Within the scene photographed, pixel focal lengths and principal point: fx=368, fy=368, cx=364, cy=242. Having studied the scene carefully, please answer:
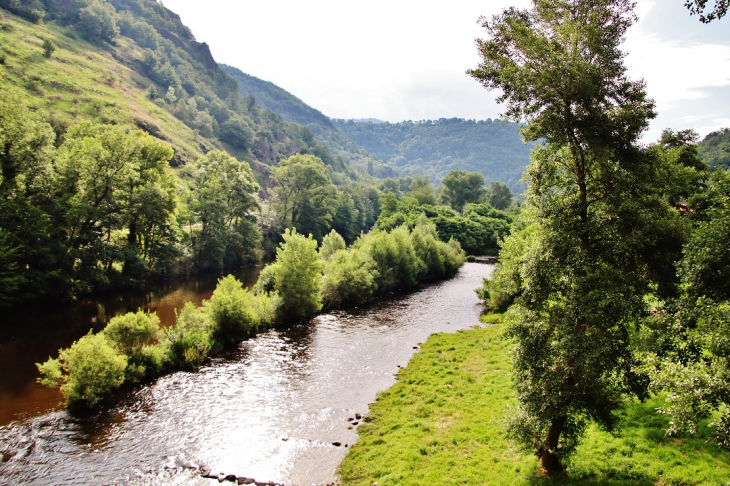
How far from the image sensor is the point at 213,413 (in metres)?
22.3

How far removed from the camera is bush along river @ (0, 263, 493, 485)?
17.5 m

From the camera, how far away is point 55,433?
19.4 metres

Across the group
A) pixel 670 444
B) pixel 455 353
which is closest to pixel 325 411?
pixel 455 353

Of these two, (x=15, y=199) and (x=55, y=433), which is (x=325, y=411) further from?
(x=15, y=199)

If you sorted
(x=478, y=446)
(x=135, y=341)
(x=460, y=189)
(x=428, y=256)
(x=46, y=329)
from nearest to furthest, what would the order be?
(x=478, y=446)
(x=135, y=341)
(x=46, y=329)
(x=428, y=256)
(x=460, y=189)

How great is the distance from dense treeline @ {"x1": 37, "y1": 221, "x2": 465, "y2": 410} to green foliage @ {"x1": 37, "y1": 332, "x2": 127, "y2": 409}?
0.16 ft

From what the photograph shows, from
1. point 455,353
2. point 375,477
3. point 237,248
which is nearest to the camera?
point 375,477

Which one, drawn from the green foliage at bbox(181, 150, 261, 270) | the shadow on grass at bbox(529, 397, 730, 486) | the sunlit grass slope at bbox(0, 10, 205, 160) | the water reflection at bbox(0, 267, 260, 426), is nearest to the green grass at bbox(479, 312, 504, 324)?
the shadow on grass at bbox(529, 397, 730, 486)

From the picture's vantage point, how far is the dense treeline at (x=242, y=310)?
22.1 metres

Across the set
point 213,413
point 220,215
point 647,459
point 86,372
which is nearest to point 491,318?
point 647,459

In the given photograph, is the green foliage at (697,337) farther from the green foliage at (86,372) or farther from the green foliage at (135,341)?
the green foliage at (135,341)

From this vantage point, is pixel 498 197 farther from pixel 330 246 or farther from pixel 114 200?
pixel 114 200

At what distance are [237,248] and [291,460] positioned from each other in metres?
53.7

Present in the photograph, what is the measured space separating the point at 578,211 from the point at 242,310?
28520 mm
